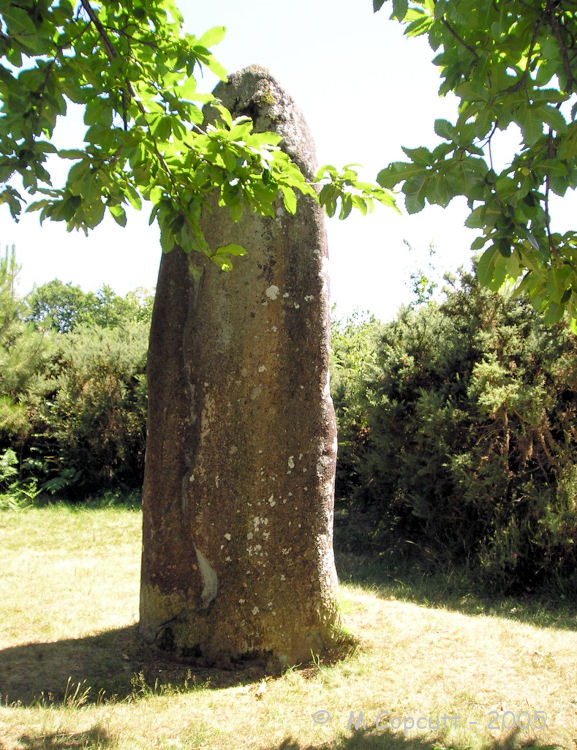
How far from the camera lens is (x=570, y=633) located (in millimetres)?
5254

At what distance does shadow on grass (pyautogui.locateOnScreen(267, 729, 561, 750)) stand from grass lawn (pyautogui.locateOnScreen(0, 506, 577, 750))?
11mm

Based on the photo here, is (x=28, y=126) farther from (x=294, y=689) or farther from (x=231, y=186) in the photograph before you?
(x=294, y=689)

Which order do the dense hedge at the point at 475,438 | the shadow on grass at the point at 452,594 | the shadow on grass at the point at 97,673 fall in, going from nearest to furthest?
the shadow on grass at the point at 97,673, the shadow on grass at the point at 452,594, the dense hedge at the point at 475,438

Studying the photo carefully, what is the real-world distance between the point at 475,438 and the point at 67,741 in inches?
201

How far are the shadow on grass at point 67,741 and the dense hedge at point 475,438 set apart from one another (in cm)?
441

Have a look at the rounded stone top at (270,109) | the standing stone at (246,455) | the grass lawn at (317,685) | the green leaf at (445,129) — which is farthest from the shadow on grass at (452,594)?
the green leaf at (445,129)

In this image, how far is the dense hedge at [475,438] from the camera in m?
6.62

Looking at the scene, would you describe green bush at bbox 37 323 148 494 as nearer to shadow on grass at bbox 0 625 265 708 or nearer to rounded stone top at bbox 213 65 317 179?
shadow on grass at bbox 0 625 265 708

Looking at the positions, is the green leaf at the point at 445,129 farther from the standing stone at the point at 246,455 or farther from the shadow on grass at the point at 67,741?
the shadow on grass at the point at 67,741

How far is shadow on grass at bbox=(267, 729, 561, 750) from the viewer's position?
334cm

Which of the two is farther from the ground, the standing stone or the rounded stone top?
the rounded stone top

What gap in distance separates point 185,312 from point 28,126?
6.71ft

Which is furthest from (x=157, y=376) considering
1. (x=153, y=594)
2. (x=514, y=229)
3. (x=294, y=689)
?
(x=514, y=229)

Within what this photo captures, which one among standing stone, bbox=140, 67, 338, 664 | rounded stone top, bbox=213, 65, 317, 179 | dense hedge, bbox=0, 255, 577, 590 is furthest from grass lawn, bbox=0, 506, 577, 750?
rounded stone top, bbox=213, 65, 317, 179
